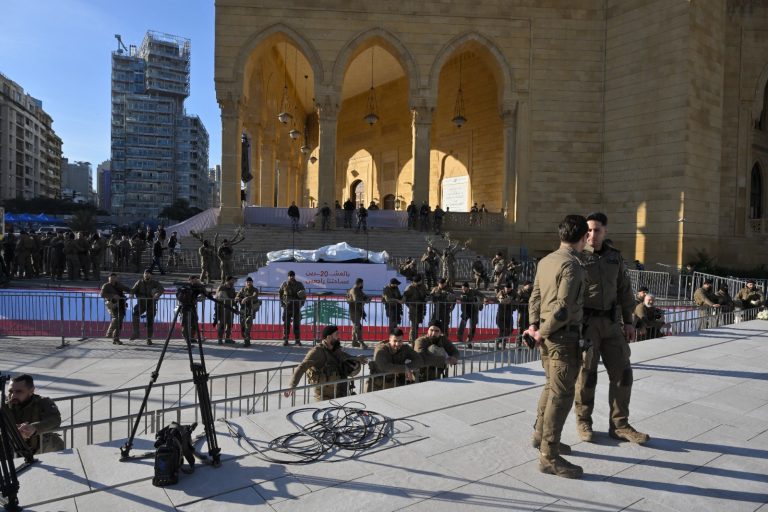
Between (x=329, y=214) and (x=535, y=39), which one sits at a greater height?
(x=535, y=39)

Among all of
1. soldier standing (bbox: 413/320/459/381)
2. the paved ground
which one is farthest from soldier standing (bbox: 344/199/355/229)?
the paved ground

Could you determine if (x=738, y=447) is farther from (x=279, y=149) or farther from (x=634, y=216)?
(x=279, y=149)

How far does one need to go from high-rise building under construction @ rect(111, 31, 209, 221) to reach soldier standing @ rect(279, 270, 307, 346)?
7308 centimetres

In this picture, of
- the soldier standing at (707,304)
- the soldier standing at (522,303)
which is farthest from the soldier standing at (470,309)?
the soldier standing at (707,304)

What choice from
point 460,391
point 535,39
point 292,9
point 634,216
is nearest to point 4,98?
point 292,9

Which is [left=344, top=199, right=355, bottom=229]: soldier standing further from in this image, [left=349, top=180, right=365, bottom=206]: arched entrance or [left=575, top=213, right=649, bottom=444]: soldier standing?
[left=575, top=213, right=649, bottom=444]: soldier standing

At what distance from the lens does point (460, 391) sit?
546cm

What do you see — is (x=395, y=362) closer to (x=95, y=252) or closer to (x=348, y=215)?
(x=95, y=252)

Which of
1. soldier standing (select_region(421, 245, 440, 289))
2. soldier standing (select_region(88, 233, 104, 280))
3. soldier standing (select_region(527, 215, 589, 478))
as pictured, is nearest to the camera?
soldier standing (select_region(527, 215, 589, 478))

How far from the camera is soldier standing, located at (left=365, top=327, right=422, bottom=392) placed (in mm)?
6191

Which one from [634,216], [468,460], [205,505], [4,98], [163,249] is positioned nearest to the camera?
[205,505]

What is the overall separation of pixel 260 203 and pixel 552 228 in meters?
16.6

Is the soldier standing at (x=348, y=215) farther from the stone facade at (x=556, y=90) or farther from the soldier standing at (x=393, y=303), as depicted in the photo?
the soldier standing at (x=393, y=303)

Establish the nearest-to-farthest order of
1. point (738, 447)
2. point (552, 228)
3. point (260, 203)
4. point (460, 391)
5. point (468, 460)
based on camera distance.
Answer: point (468, 460), point (738, 447), point (460, 391), point (552, 228), point (260, 203)
